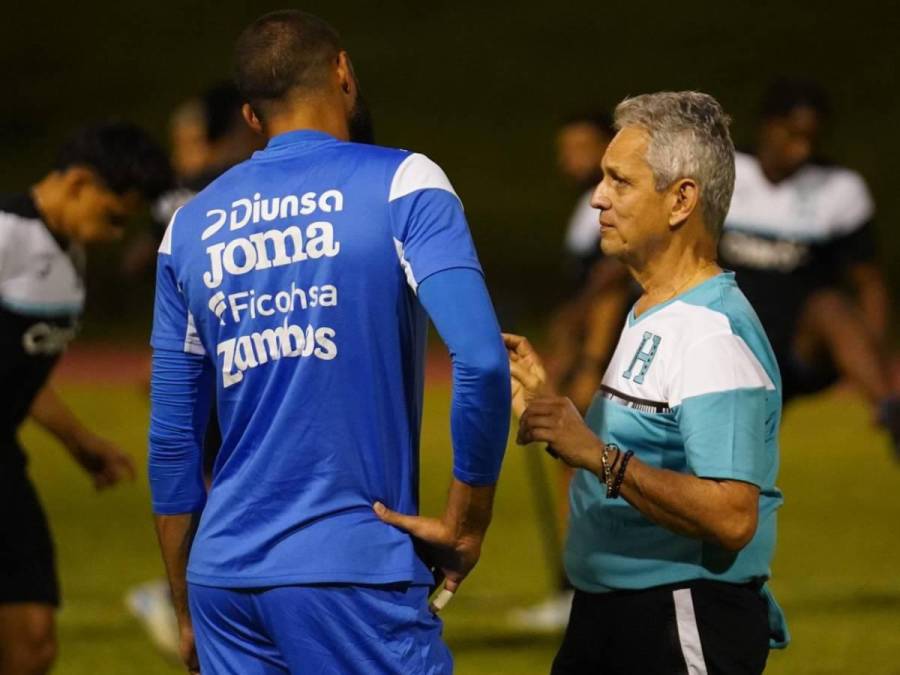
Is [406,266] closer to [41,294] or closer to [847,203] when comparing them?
[41,294]

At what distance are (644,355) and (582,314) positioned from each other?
182 inches

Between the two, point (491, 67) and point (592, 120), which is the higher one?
point (592, 120)

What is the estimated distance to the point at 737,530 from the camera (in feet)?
10.4

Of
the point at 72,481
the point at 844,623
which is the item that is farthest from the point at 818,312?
the point at 72,481

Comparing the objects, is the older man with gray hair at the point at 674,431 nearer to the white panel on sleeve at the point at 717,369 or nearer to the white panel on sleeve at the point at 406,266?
the white panel on sleeve at the point at 717,369

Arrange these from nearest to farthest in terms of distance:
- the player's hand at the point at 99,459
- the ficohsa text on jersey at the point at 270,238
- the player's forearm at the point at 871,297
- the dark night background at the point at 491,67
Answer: the ficohsa text on jersey at the point at 270,238
the player's hand at the point at 99,459
the player's forearm at the point at 871,297
the dark night background at the point at 491,67

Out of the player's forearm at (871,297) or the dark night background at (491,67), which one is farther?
the dark night background at (491,67)

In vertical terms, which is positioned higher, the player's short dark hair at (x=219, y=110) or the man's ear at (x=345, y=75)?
the man's ear at (x=345, y=75)

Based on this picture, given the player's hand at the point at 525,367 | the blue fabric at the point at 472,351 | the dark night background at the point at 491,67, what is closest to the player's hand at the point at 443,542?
the blue fabric at the point at 472,351

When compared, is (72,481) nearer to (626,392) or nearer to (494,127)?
(626,392)

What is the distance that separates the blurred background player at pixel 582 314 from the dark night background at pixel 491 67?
18987 millimetres

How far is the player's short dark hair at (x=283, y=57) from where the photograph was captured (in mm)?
3365

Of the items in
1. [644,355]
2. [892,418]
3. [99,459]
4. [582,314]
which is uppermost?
[644,355]

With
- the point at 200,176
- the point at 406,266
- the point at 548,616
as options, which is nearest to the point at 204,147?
the point at 200,176
